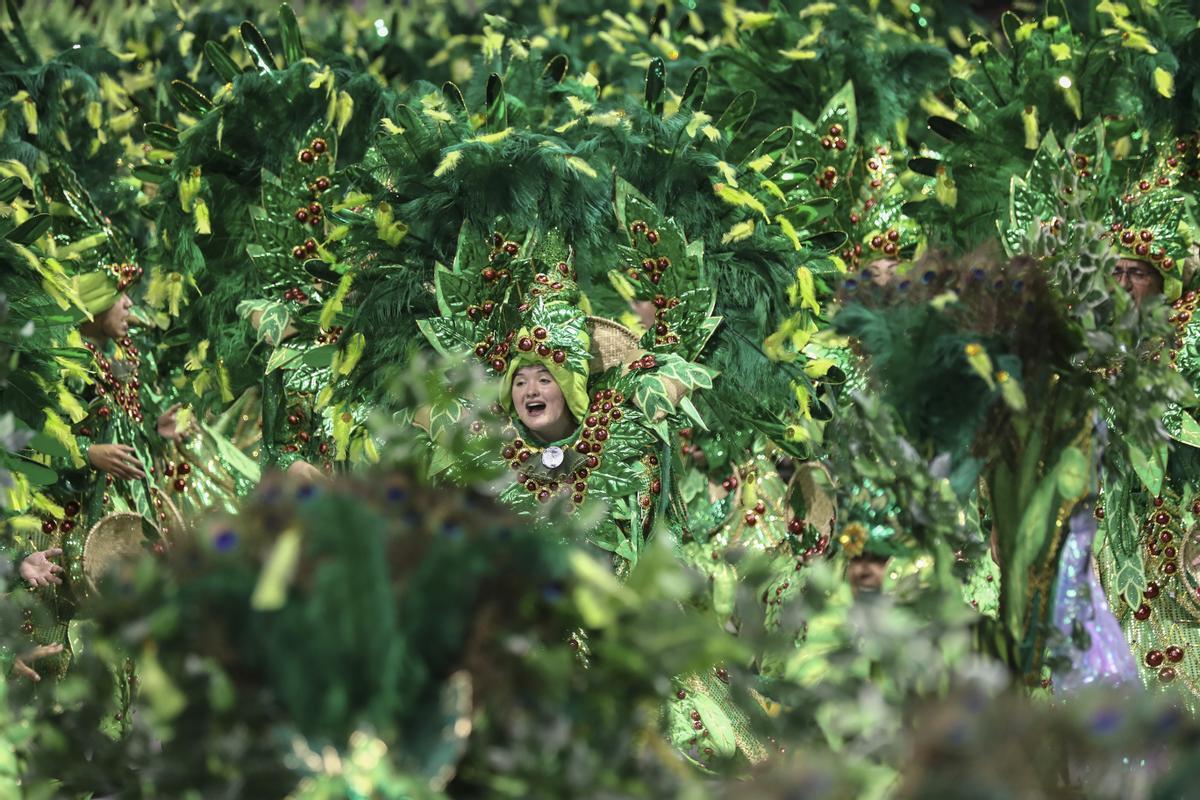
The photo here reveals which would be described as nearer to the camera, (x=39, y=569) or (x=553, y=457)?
(x=553, y=457)

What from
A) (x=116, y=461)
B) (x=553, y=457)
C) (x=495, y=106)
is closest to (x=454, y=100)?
(x=495, y=106)

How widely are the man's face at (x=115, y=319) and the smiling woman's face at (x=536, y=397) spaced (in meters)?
1.66

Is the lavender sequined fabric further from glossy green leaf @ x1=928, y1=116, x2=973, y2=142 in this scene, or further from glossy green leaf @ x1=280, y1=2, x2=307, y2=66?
glossy green leaf @ x1=280, y1=2, x2=307, y2=66

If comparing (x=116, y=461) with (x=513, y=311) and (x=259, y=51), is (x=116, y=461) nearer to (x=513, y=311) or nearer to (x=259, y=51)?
(x=259, y=51)

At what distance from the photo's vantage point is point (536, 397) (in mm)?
4449

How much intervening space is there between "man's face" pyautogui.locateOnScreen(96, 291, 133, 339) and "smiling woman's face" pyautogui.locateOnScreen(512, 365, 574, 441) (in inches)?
65.2

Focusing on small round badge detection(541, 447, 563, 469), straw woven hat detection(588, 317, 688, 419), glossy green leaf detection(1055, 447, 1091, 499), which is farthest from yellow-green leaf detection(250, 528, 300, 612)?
straw woven hat detection(588, 317, 688, 419)

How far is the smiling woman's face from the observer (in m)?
4.45

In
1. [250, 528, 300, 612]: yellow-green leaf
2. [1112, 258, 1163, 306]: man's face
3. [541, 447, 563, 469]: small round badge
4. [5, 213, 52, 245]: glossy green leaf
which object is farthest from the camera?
[1112, 258, 1163, 306]: man's face

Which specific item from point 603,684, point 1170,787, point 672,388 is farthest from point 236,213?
point 1170,787

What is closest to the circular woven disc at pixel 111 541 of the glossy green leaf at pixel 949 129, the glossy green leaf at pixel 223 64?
the glossy green leaf at pixel 223 64

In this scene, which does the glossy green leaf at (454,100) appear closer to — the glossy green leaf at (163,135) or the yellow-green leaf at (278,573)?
the glossy green leaf at (163,135)

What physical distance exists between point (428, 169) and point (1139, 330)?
2.27 m

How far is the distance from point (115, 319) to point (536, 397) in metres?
1.73
